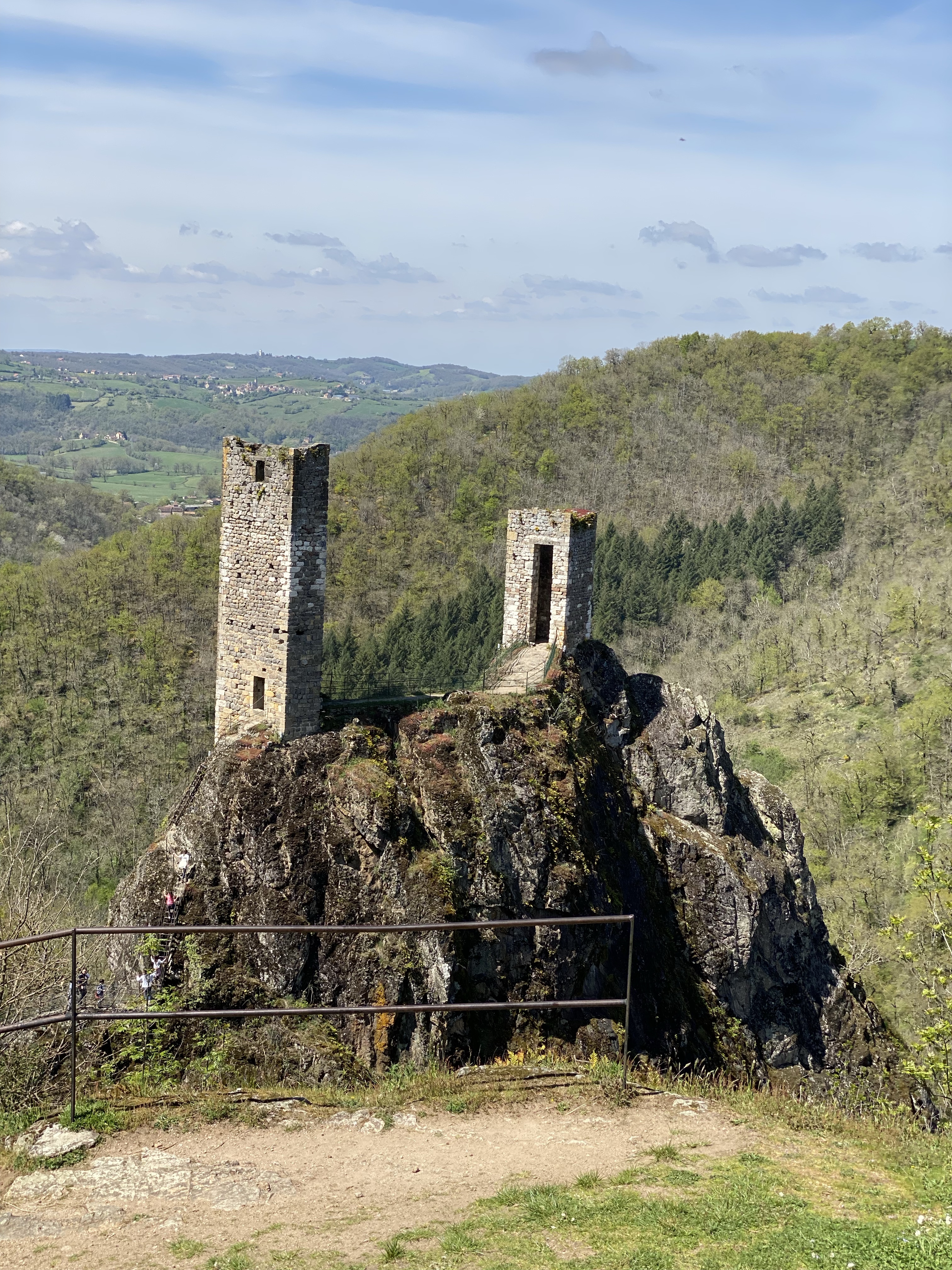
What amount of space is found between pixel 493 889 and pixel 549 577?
30.6 ft

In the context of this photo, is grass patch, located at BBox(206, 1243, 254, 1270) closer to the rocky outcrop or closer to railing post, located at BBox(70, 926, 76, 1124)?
railing post, located at BBox(70, 926, 76, 1124)

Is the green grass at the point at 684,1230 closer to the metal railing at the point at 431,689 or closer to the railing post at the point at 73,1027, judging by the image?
the railing post at the point at 73,1027

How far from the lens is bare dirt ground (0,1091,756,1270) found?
6.66m

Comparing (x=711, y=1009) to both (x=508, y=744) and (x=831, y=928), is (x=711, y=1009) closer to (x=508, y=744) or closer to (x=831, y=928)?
(x=508, y=744)

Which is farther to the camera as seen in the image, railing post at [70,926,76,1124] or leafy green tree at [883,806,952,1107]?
leafy green tree at [883,806,952,1107]

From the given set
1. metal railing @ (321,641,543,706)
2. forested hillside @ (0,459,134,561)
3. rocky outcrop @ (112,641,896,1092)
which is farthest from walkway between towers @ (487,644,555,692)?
forested hillside @ (0,459,134,561)

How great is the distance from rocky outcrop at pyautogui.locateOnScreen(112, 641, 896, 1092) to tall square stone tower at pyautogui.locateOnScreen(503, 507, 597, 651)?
49.0 inches

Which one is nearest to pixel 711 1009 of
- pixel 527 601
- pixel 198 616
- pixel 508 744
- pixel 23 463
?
pixel 508 744

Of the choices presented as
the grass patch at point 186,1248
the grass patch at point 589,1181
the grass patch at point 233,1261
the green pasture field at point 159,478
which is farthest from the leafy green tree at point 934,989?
Result: the green pasture field at point 159,478

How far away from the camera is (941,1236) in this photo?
254 inches

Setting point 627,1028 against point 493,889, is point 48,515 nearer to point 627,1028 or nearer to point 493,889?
point 493,889

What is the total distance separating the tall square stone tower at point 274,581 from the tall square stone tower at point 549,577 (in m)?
6.10

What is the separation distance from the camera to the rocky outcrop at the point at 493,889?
57.1ft

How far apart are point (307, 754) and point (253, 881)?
2.50 m
